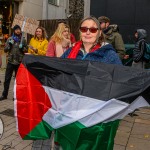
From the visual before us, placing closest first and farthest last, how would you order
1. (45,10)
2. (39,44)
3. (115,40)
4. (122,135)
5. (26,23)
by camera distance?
(122,135) < (115,40) < (39,44) < (26,23) < (45,10)

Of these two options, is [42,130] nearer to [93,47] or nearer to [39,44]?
[93,47]

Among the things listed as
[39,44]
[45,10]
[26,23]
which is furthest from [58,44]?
[45,10]

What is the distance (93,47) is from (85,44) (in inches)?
3.7

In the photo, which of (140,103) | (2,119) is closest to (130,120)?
(2,119)

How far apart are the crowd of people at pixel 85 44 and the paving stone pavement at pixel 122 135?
1.02 meters

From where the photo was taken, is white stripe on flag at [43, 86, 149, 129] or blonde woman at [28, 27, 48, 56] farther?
blonde woman at [28, 27, 48, 56]

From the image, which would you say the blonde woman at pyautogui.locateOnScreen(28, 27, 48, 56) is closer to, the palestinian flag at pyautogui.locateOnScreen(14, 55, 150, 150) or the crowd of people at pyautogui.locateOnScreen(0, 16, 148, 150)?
the crowd of people at pyautogui.locateOnScreen(0, 16, 148, 150)

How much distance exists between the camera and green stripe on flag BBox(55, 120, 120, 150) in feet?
8.70

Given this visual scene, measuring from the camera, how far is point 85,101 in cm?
269

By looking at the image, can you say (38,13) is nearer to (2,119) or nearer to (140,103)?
(2,119)

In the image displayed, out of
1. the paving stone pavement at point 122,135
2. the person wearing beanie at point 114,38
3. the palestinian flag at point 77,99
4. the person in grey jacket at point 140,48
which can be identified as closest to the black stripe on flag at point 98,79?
the palestinian flag at point 77,99

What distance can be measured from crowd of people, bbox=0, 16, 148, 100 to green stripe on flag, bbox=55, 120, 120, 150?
639 mm

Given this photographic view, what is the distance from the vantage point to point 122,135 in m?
4.78

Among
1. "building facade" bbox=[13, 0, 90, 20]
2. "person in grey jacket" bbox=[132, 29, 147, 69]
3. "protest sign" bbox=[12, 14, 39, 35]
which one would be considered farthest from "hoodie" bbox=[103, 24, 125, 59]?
"building facade" bbox=[13, 0, 90, 20]
